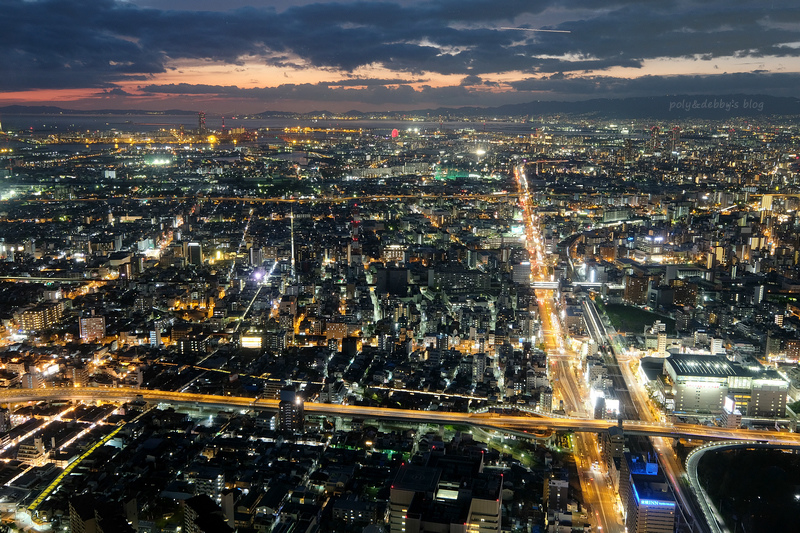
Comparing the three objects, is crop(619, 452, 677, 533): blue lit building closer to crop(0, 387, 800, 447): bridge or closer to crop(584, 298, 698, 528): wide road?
crop(584, 298, 698, 528): wide road

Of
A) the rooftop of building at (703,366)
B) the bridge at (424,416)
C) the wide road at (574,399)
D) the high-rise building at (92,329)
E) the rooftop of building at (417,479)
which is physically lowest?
the wide road at (574,399)

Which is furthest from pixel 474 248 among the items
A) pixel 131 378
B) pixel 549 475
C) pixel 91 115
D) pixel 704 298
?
pixel 91 115

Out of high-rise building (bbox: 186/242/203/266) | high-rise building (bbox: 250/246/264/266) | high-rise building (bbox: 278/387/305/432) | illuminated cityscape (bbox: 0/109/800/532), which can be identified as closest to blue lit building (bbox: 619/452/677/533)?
illuminated cityscape (bbox: 0/109/800/532)

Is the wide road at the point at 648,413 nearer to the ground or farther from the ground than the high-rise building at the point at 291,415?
nearer to the ground

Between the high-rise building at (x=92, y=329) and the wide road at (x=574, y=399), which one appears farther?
the high-rise building at (x=92, y=329)

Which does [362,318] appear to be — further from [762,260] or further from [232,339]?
[762,260]

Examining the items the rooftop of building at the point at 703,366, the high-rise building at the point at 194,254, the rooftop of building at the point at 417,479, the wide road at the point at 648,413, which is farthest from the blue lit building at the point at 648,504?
the high-rise building at the point at 194,254

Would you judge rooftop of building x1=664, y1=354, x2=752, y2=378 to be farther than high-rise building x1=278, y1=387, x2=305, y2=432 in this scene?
Yes

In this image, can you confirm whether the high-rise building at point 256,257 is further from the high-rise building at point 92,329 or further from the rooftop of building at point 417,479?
the rooftop of building at point 417,479
